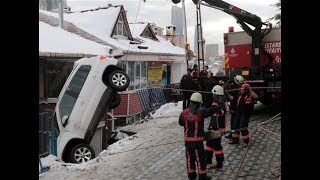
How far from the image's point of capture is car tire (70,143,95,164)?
29.7ft

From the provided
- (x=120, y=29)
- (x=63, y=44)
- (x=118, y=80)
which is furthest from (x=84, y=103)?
(x=120, y=29)

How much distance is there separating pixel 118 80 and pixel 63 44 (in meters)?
4.70

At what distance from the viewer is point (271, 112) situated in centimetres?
1326

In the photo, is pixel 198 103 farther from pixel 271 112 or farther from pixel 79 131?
pixel 271 112

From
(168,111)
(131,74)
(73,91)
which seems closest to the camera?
(73,91)

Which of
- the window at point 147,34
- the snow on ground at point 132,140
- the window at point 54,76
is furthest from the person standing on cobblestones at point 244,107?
the window at point 147,34

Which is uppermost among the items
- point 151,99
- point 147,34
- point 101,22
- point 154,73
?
point 147,34

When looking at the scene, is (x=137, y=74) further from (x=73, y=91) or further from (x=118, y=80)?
(x=73, y=91)

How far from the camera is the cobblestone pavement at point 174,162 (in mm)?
6973

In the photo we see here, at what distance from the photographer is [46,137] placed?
8.53 metres

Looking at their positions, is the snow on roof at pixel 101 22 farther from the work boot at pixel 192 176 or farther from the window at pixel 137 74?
the work boot at pixel 192 176

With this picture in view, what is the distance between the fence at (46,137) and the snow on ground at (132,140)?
0.21 meters

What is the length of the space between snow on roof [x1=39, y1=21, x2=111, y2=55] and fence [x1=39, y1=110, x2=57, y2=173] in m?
4.39
